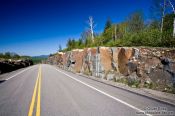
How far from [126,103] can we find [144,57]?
8.11m

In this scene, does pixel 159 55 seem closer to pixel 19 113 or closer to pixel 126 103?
pixel 126 103

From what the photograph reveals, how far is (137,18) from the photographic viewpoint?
54562 millimetres

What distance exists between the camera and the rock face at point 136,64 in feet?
42.2

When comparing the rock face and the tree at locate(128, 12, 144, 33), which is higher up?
the tree at locate(128, 12, 144, 33)

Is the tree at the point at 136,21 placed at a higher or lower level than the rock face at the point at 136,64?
higher

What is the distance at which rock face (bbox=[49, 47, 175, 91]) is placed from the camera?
Answer: 1287 cm

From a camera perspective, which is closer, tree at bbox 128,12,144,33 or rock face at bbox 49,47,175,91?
rock face at bbox 49,47,175,91

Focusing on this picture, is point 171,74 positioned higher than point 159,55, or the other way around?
point 159,55

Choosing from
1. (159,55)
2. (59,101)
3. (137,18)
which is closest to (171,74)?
(159,55)

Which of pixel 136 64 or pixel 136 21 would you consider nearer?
pixel 136 64

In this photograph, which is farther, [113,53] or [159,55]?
[113,53]

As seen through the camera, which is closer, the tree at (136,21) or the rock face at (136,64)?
the rock face at (136,64)

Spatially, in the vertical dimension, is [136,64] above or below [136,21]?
below

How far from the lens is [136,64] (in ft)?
51.6
